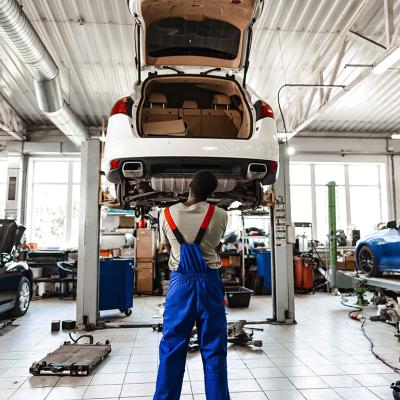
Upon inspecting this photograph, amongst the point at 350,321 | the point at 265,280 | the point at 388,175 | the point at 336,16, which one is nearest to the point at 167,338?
the point at 350,321

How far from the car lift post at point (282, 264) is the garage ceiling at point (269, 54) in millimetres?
1932

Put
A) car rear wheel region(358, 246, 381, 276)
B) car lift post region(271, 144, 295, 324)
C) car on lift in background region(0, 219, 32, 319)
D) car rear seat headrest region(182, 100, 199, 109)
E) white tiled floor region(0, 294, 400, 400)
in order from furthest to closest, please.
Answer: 1. car rear wheel region(358, 246, 381, 276)
2. car lift post region(271, 144, 295, 324)
3. car on lift in background region(0, 219, 32, 319)
4. car rear seat headrest region(182, 100, 199, 109)
5. white tiled floor region(0, 294, 400, 400)

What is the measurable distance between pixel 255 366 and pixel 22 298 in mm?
3529

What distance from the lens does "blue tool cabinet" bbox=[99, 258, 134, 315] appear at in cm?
559

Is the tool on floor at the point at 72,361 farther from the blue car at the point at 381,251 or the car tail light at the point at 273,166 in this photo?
the blue car at the point at 381,251

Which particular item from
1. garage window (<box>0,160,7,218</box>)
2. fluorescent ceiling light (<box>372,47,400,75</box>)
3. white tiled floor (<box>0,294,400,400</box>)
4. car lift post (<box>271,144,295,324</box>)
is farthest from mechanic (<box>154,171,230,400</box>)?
garage window (<box>0,160,7,218</box>)

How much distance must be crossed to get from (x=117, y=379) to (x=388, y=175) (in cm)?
1087

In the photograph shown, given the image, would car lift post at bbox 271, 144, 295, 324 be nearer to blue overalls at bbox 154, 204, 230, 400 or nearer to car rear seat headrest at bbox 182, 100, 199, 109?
car rear seat headrest at bbox 182, 100, 199, 109

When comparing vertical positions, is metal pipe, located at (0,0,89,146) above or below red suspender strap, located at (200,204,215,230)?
above

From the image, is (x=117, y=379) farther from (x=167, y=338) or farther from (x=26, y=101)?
(x=26, y=101)

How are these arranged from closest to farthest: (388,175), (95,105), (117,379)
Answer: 1. (117,379)
2. (95,105)
3. (388,175)

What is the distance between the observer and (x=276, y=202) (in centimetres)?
548

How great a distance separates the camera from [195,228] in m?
2.31

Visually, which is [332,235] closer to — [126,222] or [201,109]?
[126,222]
